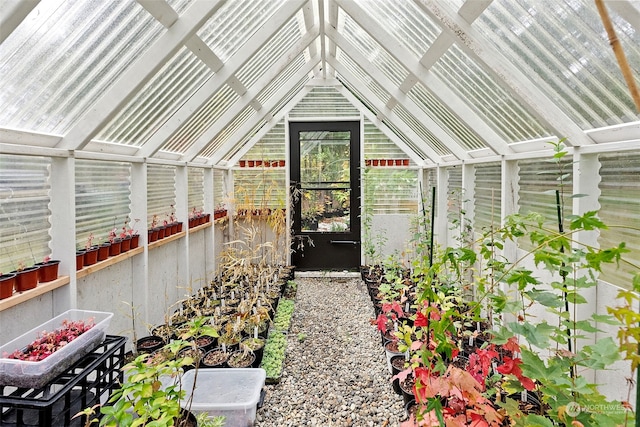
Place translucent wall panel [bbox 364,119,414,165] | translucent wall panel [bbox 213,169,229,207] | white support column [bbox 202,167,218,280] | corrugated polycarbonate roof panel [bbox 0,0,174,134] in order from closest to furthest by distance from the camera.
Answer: corrugated polycarbonate roof panel [bbox 0,0,174,134] → white support column [bbox 202,167,218,280] → translucent wall panel [bbox 213,169,229,207] → translucent wall panel [bbox 364,119,414,165]

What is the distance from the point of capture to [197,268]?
5.00 metres

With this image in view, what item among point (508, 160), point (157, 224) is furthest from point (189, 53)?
point (508, 160)

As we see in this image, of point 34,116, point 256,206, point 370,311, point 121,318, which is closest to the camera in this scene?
point 34,116

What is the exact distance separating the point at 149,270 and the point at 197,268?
4.53 feet

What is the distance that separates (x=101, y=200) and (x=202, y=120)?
1558 millimetres

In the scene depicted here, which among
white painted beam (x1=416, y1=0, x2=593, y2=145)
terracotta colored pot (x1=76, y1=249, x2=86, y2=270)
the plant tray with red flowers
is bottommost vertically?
the plant tray with red flowers

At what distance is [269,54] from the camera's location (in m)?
4.03

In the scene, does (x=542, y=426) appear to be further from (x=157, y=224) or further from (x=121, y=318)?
(x=157, y=224)

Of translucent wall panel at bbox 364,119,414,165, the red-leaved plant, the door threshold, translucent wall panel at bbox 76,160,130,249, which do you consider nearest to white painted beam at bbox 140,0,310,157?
translucent wall panel at bbox 76,160,130,249

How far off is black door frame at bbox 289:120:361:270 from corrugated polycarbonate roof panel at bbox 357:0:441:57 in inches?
120

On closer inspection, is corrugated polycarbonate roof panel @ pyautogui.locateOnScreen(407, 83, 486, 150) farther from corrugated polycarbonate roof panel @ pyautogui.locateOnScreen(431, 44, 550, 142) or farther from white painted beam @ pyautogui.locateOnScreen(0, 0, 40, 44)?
white painted beam @ pyautogui.locateOnScreen(0, 0, 40, 44)

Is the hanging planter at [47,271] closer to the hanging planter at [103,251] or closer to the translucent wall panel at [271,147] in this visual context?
the hanging planter at [103,251]

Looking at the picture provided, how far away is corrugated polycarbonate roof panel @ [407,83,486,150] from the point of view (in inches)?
147

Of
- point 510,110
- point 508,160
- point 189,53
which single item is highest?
point 189,53
